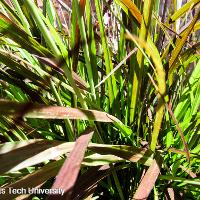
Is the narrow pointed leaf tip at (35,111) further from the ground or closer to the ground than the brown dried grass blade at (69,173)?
further from the ground

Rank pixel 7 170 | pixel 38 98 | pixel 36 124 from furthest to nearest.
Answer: pixel 36 124, pixel 38 98, pixel 7 170

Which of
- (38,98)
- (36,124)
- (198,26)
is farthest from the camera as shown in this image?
(36,124)

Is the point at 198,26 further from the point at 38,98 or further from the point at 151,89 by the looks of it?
the point at 38,98

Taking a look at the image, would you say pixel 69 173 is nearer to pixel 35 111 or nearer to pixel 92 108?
pixel 35 111

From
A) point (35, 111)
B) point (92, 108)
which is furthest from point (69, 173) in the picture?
point (92, 108)

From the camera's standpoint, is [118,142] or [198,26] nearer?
[198,26]

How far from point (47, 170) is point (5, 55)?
0.22 m

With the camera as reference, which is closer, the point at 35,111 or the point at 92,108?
the point at 35,111

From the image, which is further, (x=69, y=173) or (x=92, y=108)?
(x=92, y=108)

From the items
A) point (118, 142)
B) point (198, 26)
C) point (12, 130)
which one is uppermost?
point (198, 26)

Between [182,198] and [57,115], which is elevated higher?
[57,115]

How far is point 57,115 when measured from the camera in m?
0.43

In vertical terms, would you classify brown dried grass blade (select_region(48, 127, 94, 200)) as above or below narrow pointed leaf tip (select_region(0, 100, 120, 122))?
below

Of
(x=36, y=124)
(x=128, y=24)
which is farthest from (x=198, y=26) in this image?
(x=36, y=124)
